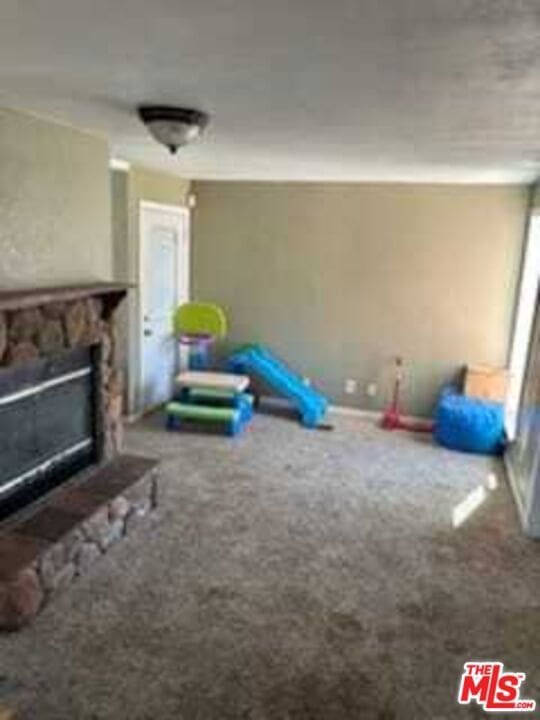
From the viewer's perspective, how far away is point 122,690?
2.32m

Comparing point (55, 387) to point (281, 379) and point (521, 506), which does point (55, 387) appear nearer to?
point (281, 379)

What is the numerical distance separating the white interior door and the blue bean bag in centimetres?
280

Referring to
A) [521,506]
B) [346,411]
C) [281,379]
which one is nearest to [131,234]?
[281,379]

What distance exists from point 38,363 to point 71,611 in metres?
1.25

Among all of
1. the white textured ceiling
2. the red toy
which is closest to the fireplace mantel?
the white textured ceiling

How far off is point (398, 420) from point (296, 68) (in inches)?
174

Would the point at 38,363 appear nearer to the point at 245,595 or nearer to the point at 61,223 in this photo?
the point at 61,223

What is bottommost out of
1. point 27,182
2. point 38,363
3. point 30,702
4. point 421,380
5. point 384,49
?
point 30,702

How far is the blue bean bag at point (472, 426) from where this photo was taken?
16.7ft

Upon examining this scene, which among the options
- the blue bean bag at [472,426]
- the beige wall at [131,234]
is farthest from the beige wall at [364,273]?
the beige wall at [131,234]

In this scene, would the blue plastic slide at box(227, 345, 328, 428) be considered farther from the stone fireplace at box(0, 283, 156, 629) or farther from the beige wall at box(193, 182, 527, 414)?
the stone fireplace at box(0, 283, 156, 629)

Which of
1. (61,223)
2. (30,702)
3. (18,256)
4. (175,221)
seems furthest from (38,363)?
(175,221)

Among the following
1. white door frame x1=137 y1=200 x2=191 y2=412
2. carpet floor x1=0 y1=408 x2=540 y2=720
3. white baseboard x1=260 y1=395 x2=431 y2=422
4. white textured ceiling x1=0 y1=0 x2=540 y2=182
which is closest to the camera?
white textured ceiling x1=0 y1=0 x2=540 y2=182

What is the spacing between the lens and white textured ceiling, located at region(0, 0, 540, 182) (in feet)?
4.69
